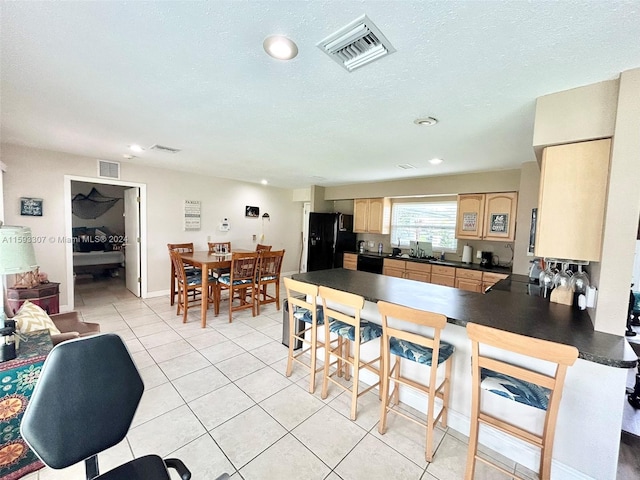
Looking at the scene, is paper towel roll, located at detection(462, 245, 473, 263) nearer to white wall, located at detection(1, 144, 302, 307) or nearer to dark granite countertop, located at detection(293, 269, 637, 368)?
dark granite countertop, located at detection(293, 269, 637, 368)

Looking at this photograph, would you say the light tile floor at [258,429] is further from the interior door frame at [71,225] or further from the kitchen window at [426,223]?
the kitchen window at [426,223]

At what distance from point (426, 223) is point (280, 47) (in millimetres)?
4894

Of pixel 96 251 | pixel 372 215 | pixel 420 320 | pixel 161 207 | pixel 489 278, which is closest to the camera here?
pixel 420 320

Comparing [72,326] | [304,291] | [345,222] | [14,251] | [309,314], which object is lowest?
[72,326]

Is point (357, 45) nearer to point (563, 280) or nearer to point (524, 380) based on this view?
point (524, 380)

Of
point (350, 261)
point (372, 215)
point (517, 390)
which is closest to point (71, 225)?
point (350, 261)

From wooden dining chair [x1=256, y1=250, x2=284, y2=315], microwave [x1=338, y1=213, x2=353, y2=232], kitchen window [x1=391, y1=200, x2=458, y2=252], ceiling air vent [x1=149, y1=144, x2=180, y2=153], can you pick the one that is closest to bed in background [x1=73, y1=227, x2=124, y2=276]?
ceiling air vent [x1=149, y1=144, x2=180, y2=153]

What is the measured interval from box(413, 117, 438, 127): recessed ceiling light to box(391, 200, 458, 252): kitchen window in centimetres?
312

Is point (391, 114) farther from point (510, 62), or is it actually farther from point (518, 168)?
point (518, 168)

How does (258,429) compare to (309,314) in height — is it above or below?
below

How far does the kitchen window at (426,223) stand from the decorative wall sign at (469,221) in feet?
1.31

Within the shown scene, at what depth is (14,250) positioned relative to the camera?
1.47 m

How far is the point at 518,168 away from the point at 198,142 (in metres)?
4.59

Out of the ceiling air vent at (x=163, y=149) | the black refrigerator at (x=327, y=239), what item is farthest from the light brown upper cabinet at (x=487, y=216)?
the ceiling air vent at (x=163, y=149)
